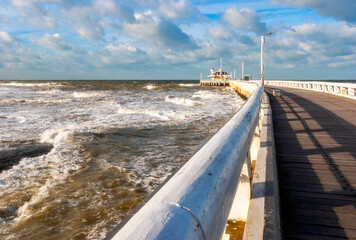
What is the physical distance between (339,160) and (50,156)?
24.8 feet

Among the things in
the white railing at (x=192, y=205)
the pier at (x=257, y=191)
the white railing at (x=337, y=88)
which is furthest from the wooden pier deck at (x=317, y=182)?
the white railing at (x=337, y=88)

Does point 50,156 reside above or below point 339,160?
below

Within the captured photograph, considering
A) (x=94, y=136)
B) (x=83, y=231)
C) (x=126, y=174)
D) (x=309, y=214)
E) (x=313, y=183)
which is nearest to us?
(x=309, y=214)

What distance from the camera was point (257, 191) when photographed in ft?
9.12

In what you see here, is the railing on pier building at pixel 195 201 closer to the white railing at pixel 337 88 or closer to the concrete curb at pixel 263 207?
the concrete curb at pixel 263 207

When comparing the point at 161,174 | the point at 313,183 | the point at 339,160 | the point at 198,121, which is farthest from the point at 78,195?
the point at 198,121

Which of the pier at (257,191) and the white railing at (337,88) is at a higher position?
the white railing at (337,88)

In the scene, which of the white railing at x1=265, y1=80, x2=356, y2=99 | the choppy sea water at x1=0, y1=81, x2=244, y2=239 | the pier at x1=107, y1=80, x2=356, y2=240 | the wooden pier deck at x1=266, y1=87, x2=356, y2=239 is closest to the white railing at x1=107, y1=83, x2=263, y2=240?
the pier at x1=107, y1=80, x2=356, y2=240

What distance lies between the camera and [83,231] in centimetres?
432

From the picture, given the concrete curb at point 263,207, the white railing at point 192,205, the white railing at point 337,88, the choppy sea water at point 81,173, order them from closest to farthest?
1. the white railing at point 192,205
2. the concrete curb at point 263,207
3. the choppy sea water at point 81,173
4. the white railing at point 337,88

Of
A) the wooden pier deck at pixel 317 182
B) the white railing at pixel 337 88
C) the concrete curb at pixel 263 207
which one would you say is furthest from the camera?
the white railing at pixel 337 88

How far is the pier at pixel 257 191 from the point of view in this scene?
884 mm

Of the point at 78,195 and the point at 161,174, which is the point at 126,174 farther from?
the point at 78,195

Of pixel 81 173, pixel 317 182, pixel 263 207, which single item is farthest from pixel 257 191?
pixel 81 173
